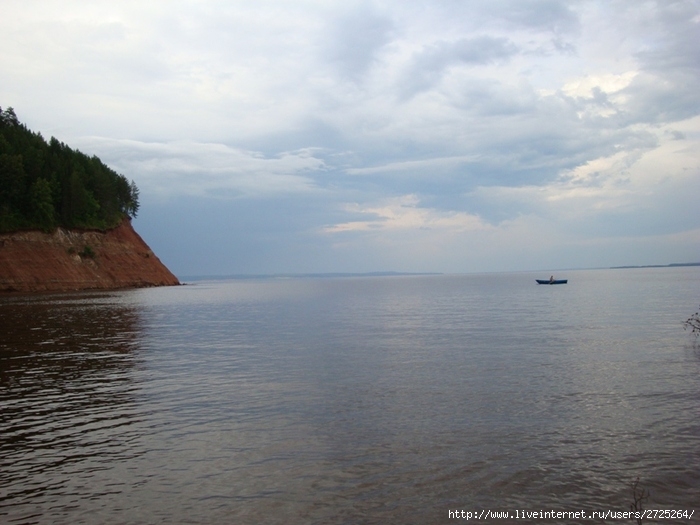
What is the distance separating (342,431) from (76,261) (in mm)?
106545

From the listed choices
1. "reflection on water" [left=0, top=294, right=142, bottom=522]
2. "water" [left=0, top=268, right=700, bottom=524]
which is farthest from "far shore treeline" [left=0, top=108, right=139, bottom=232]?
"water" [left=0, top=268, right=700, bottom=524]

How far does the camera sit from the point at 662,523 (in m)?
9.07

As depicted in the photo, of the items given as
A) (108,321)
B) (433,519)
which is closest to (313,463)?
(433,519)

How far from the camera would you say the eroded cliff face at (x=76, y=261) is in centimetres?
9238

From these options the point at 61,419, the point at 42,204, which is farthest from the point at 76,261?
the point at 61,419

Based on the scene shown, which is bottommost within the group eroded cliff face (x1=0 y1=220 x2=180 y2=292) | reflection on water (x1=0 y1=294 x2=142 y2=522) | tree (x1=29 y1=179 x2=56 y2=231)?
reflection on water (x1=0 y1=294 x2=142 y2=522)

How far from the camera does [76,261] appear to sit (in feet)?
352

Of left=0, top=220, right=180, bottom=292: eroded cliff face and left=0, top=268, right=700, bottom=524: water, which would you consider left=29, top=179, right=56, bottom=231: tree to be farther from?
left=0, top=268, right=700, bottom=524: water

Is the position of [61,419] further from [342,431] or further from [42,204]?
[42,204]

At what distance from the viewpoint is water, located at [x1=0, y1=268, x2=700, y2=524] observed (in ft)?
32.8

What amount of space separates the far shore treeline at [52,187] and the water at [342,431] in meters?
81.9

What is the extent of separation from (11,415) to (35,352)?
45.5 ft

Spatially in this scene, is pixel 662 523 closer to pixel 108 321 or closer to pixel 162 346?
pixel 162 346

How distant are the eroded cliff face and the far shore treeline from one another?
2.46m
